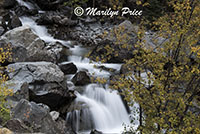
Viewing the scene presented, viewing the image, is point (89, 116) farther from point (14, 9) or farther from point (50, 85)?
point (14, 9)

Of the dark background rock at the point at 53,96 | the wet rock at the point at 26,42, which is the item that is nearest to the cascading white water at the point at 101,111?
the dark background rock at the point at 53,96

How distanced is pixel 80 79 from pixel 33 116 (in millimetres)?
5632

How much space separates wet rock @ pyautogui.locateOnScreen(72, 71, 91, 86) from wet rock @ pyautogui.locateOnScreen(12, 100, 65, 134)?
16.9 feet

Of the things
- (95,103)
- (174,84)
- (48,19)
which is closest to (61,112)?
(95,103)

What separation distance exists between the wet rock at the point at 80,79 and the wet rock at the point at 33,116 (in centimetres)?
515

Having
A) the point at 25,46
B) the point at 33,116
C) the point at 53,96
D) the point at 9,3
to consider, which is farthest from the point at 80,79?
the point at 9,3

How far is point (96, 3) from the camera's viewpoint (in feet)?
93.7

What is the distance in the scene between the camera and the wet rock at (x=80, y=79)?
35.7 ft

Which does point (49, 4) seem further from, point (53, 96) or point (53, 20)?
point (53, 96)

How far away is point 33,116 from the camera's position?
5426mm

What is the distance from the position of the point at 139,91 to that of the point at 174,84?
4.32 ft

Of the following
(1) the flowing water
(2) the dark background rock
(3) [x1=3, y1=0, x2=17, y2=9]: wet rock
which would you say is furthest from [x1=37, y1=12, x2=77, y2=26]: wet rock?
(2) the dark background rock

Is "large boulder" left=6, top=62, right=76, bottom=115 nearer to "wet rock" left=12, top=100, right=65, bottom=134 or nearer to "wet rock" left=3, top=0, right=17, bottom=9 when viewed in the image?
"wet rock" left=12, top=100, right=65, bottom=134

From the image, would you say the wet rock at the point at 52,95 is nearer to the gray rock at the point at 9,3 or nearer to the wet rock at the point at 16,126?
the wet rock at the point at 16,126
